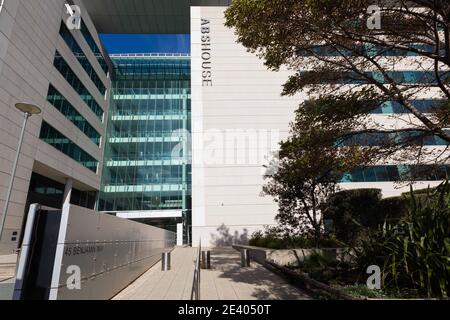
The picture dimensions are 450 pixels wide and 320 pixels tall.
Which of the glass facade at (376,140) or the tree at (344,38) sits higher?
the tree at (344,38)

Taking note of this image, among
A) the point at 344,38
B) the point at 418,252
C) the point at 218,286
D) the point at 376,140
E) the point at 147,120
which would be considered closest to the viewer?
the point at 418,252

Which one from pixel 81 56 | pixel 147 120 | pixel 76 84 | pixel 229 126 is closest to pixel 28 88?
pixel 76 84

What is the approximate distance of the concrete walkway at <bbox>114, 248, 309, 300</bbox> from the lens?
702 centimetres

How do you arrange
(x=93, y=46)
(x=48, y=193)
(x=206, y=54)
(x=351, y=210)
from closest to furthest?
(x=351, y=210) → (x=48, y=193) → (x=206, y=54) → (x=93, y=46)

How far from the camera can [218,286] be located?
812 cm

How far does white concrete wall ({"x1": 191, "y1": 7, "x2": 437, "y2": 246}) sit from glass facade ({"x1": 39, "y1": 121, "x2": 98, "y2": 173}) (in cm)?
1299

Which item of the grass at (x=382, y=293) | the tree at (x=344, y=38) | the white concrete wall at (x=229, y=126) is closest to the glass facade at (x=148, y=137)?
the white concrete wall at (x=229, y=126)

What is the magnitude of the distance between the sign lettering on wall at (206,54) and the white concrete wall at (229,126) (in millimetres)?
357

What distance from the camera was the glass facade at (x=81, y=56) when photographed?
88.8 ft

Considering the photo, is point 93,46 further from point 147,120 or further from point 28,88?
point 28,88

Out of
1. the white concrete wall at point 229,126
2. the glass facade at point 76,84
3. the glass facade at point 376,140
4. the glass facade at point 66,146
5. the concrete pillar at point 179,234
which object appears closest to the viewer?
the glass facade at point 376,140

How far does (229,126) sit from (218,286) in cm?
2079

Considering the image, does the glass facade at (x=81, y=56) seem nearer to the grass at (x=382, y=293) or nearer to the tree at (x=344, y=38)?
the tree at (x=344, y=38)

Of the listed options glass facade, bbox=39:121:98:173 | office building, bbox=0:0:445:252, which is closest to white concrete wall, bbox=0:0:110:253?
office building, bbox=0:0:445:252
